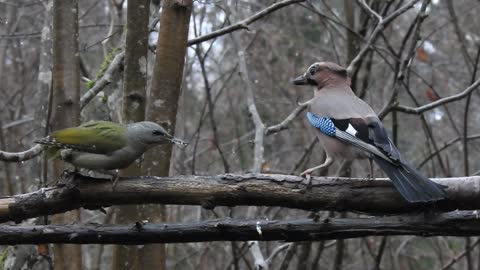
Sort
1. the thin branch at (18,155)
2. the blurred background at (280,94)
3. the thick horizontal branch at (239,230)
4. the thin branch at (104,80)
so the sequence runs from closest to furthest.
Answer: the thick horizontal branch at (239,230)
the thin branch at (18,155)
the thin branch at (104,80)
the blurred background at (280,94)

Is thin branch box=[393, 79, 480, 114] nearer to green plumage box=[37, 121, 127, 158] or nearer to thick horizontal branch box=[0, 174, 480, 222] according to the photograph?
thick horizontal branch box=[0, 174, 480, 222]

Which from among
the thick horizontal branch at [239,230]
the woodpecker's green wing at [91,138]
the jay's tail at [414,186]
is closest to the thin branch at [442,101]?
the jay's tail at [414,186]

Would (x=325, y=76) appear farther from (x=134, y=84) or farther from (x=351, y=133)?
(x=134, y=84)

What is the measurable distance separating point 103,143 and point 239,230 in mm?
1071

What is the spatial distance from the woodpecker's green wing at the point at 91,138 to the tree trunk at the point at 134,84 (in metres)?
0.75

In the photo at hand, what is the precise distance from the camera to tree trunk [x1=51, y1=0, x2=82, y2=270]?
5148mm

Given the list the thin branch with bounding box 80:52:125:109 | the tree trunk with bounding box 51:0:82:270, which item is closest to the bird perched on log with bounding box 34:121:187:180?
the tree trunk with bounding box 51:0:82:270

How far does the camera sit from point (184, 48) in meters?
5.06

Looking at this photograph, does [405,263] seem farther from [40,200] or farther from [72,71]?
[40,200]

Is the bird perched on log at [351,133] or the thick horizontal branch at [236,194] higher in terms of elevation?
the bird perched on log at [351,133]

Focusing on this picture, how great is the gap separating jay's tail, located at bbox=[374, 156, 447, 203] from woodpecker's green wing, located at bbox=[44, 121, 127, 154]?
1.65 metres

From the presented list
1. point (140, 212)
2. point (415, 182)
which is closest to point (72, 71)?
point (140, 212)

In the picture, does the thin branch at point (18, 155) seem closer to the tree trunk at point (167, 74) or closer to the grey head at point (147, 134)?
the tree trunk at point (167, 74)

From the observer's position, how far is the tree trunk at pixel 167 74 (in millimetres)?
5016
